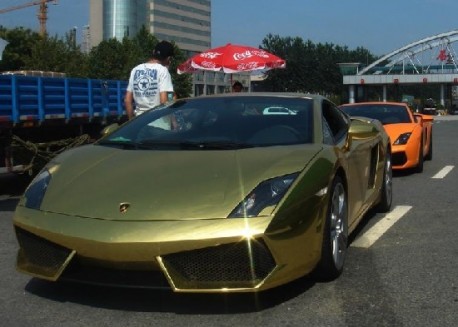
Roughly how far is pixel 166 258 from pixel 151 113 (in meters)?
1.95

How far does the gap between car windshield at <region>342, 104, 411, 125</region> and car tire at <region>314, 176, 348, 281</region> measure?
6.22 metres

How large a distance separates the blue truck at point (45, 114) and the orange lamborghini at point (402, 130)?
14.6 feet

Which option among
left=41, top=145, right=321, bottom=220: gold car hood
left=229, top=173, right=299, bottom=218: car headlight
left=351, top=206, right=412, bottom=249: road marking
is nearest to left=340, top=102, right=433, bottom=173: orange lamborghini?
left=351, top=206, right=412, bottom=249: road marking

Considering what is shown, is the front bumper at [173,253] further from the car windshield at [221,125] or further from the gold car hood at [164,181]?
the car windshield at [221,125]

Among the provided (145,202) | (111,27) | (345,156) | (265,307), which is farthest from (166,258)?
(111,27)

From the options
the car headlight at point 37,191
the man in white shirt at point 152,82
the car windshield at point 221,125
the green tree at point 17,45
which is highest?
the green tree at point 17,45

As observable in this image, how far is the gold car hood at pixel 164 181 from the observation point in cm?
333

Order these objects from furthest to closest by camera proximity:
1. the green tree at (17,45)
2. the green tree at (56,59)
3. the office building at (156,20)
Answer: the office building at (156,20), the green tree at (17,45), the green tree at (56,59)

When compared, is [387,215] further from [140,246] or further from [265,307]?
[140,246]

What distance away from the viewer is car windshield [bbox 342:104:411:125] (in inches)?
400

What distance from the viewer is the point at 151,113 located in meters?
4.85

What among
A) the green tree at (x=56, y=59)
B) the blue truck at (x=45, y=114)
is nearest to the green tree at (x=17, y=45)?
the green tree at (x=56, y=59)

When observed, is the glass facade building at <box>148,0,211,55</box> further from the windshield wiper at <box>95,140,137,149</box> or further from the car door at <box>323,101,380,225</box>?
the windshield wiper at <box>95,140,137,149</box>

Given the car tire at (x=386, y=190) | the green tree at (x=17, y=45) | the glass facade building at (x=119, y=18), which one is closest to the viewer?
the car tire at (x=386, y=190)
